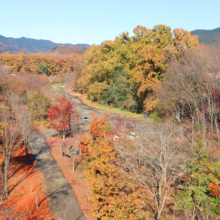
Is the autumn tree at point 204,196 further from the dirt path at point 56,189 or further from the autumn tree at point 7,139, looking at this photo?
the autumn tree at point 7,139

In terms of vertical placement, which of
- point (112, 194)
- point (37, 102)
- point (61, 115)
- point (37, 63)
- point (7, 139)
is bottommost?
point (112, 194)

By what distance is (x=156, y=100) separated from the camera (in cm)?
2270

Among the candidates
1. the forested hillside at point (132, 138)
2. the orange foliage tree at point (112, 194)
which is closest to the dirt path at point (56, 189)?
the forested hillside at point (132, 138)

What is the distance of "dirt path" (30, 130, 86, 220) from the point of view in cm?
921

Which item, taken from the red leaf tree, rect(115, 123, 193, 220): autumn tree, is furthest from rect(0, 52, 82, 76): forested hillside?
rect(115, 123, 193, 220): autumn tree

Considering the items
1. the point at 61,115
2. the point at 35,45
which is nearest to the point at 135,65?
the point at 61,115

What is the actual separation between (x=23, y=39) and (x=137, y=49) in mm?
156270

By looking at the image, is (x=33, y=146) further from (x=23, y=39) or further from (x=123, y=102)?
(x=23, y=39)

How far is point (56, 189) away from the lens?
1113cm

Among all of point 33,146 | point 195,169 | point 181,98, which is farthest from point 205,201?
point 33,146

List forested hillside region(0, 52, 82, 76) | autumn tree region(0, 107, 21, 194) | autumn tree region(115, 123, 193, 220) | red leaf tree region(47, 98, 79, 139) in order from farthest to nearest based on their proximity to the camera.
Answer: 1. forested hillside region(0, 52, 82, 76)
2. red leaf tree region(47, 98, 79, 139)
3. autumn tree region(0, 107, 21, 194)
4. autumn tree region(115, 123, 193, 220)

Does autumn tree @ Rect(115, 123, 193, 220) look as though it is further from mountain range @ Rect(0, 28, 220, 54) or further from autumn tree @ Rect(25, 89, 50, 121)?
mountain range @ Rect(0, 28, 220, 54)

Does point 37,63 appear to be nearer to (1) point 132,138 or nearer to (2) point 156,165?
(1) point 132,138

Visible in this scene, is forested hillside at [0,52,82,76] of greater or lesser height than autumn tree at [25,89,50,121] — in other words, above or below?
above
